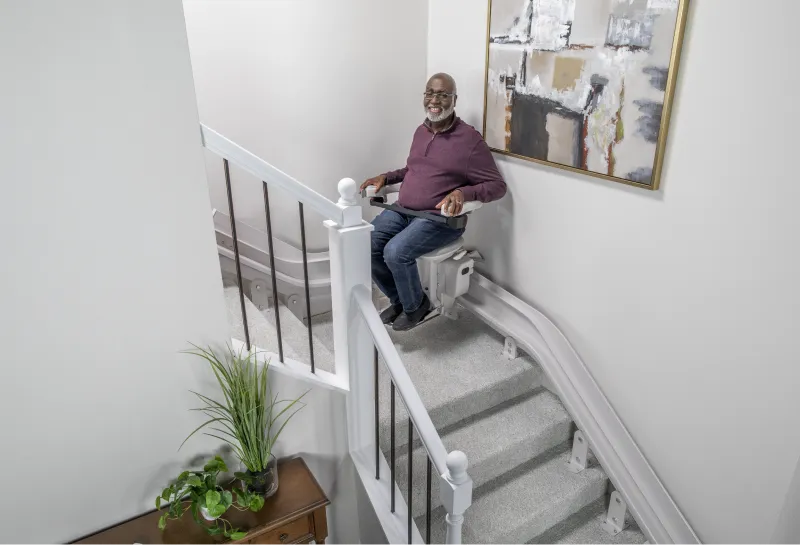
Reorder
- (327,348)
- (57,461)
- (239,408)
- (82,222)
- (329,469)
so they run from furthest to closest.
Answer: (327,348) < (329,469) < (239,408) < (57,461) < (82,222)

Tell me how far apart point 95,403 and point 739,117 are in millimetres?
2058

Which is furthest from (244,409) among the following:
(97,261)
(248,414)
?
(97,261)

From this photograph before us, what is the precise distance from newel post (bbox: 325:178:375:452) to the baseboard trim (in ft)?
2.77

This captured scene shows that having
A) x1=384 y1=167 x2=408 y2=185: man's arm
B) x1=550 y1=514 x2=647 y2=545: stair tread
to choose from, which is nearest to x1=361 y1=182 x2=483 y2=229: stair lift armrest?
x1=384 y1=167 x2=408 y2=185: man's arm

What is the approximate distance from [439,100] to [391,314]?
1.00 metres

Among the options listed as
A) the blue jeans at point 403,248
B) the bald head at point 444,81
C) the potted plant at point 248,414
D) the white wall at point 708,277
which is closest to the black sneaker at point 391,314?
the blue jeans at point 403,248

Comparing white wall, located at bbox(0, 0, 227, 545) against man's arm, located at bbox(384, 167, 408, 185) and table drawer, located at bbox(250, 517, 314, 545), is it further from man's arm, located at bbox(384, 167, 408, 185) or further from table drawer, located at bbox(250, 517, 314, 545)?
man's arm, located at bbox(384, 167, 408, 185)

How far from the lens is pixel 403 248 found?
7.83 feet

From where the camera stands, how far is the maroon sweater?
7.95ft

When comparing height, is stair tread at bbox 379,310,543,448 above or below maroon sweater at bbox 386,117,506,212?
below

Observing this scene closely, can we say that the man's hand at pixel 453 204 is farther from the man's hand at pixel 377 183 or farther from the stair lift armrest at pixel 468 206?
the man's hand at pixel 377 183

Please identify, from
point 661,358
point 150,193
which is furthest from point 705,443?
point 150,193

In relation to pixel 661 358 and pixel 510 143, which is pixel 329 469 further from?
pixel 510 143

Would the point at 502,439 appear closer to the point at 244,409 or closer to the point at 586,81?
the point at 244,409
